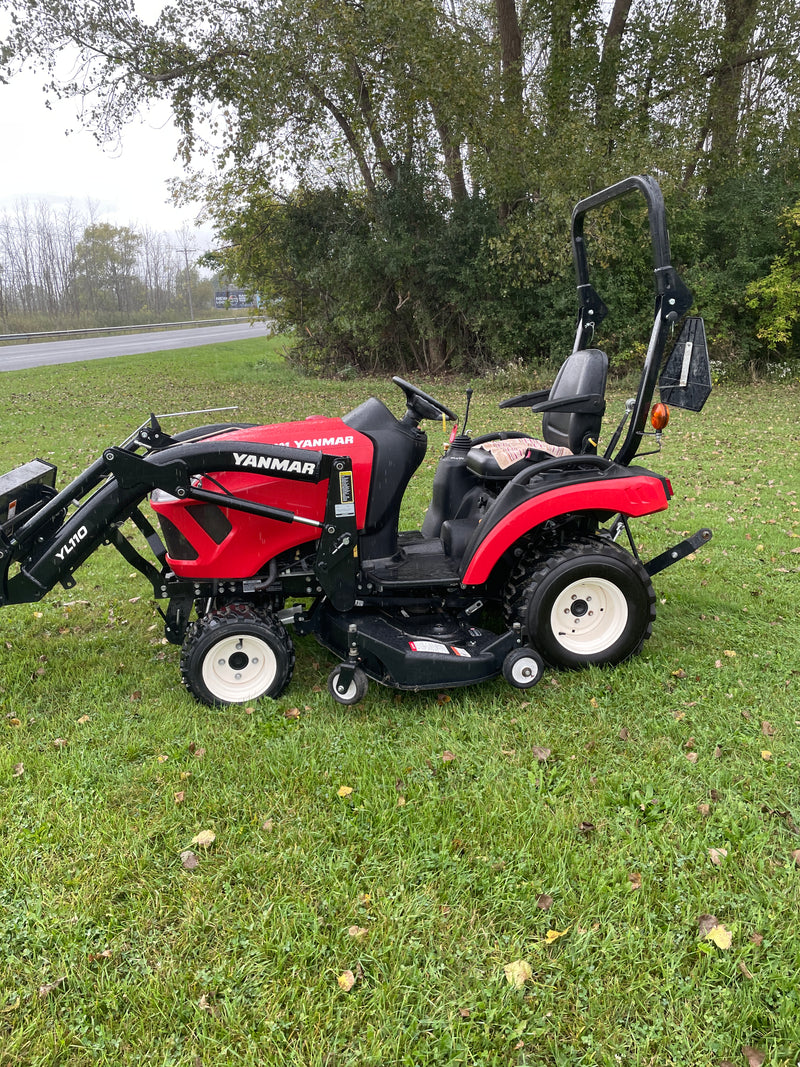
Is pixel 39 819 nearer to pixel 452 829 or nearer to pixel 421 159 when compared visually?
pixel 452 829

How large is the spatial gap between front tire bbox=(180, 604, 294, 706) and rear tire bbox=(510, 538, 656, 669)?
46.4 inches

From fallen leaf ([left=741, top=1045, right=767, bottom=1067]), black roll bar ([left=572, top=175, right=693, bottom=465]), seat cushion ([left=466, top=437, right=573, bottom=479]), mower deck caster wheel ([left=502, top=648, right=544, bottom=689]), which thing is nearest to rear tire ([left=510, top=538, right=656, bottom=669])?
mower deck caster wheel ([left=502, top=648, right=544, bottom=689])

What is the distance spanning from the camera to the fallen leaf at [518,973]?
206 centimetres

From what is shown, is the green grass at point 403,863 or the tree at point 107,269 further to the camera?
the tree at point 107,269

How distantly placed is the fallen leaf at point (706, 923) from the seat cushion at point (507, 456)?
86.6 inches

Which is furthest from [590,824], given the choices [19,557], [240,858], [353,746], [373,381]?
[373,381]

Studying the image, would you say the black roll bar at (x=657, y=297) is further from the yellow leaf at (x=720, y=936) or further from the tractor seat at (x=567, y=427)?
the yellow leaf at (x=720, y=936)

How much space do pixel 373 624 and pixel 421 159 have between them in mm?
14488

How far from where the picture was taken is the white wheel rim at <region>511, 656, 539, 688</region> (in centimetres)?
343

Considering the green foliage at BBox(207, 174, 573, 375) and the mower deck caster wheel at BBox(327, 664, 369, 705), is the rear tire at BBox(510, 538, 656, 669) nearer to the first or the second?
the mower deck caster wheel at BBox(327, 664, 369, 705)

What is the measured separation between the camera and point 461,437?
4.17m

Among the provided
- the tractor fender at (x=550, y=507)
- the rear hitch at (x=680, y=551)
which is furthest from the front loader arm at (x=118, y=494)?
the rear hitch at (x=680, y=551)

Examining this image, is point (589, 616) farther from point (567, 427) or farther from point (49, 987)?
point (49, 987)

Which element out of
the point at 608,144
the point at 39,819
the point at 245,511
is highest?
the point at 608,144
